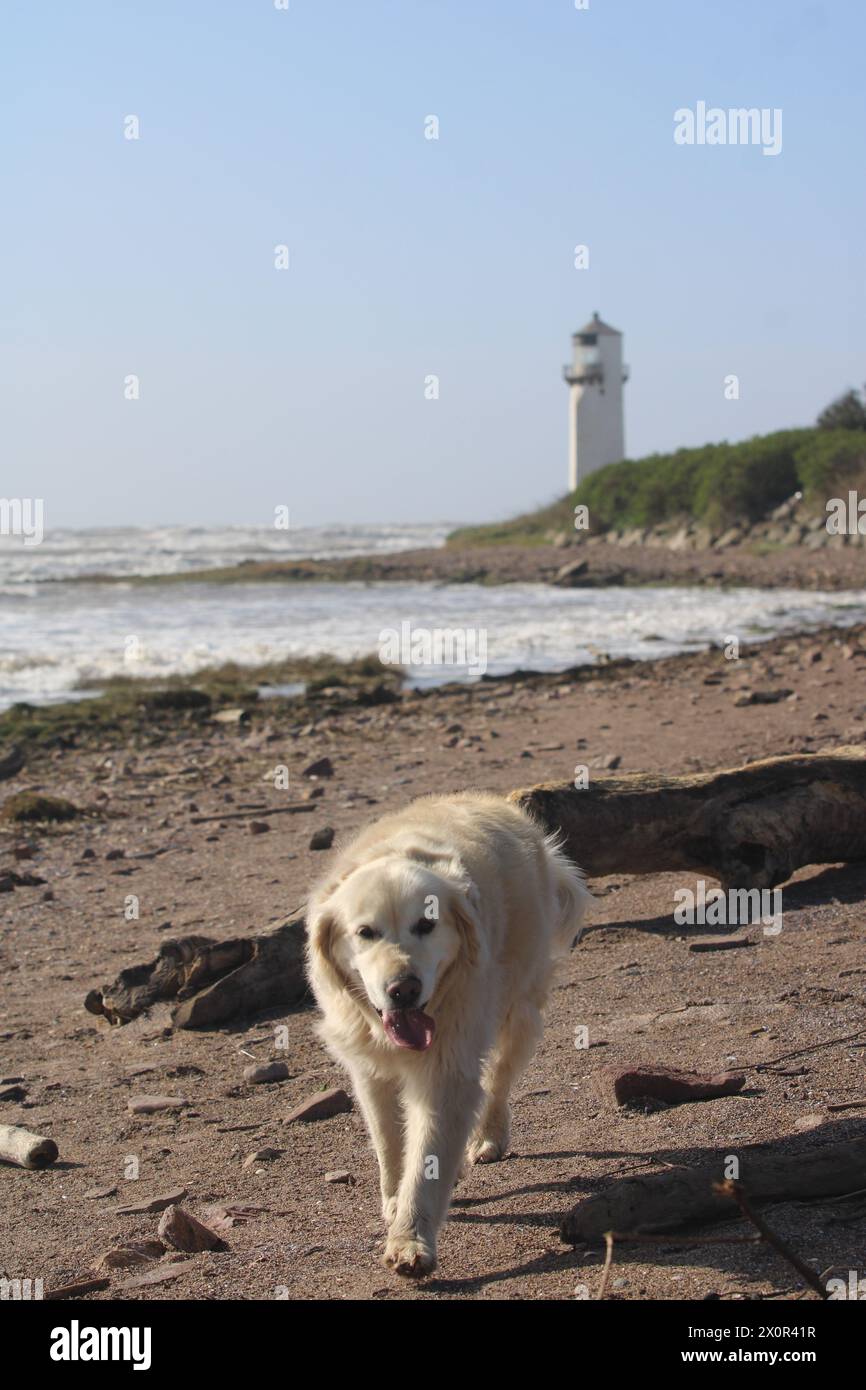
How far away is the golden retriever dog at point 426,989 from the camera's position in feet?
13.5

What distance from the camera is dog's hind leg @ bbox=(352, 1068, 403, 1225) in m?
4.49

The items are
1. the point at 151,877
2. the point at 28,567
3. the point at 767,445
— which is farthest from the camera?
the point at 28,567

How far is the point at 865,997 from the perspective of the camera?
18.7ft

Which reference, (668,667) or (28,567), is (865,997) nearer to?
(668,667)

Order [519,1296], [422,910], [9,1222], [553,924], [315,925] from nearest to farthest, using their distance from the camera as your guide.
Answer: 1. [519,1296]
2. [422,910]
3. [315,925]
4. [9,1222]
5. [553,924]

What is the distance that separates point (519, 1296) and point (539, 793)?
3412 mm

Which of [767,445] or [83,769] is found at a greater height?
[767,445]

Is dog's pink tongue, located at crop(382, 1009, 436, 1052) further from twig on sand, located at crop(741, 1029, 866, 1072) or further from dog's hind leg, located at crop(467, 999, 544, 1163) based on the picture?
twig on sand, located at crop(741, 1029, 866, 1072)

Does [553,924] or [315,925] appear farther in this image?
[553,924]

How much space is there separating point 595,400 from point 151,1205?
79.3 m

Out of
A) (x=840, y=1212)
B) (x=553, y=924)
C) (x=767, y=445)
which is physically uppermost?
(x=767, y=445)

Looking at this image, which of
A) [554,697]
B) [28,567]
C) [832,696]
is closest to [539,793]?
[832,696]

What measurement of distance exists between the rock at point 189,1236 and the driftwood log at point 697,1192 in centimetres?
111

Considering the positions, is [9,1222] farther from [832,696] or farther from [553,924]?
[832,696]
